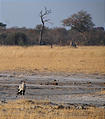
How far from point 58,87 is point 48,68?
22.9 feet

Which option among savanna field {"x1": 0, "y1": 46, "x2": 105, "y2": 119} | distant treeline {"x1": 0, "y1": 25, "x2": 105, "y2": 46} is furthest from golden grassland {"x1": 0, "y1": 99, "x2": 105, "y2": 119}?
distant treeline {"x1": 0, "y1": 25, "x2": 105, "y2": 46}

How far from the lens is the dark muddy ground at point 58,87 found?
1205cm

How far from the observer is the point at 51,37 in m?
55.6

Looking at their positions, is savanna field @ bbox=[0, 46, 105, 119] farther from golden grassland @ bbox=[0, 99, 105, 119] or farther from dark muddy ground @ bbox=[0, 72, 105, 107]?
dark muddy ground @ bbox=[0, 72, 105, 107]

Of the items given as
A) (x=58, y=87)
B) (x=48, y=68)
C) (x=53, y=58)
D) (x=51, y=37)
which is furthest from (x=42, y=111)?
(x=51, y=37)

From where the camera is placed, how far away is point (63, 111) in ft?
30.9

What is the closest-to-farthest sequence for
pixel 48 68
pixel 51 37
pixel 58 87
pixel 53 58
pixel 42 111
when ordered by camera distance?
pixel 42 111 → pixel 58 87 → pixel 48 68 → pixel 53 58 → pixel 51 37

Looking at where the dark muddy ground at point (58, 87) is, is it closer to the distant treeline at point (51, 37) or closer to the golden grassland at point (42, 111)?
the golden grassland at point (42, 111)

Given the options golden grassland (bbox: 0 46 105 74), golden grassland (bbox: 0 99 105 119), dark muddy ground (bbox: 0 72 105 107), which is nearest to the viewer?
golden grassland (bbox: 0 99 105 119)

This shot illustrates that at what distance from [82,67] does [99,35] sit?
104 feet

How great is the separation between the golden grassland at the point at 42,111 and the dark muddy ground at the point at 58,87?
Answer: 3.99ft

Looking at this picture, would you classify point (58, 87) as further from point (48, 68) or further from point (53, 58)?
point (53, 58)

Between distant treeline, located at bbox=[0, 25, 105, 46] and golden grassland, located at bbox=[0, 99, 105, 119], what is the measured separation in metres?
30.9

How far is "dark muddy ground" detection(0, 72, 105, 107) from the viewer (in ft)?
39.5
